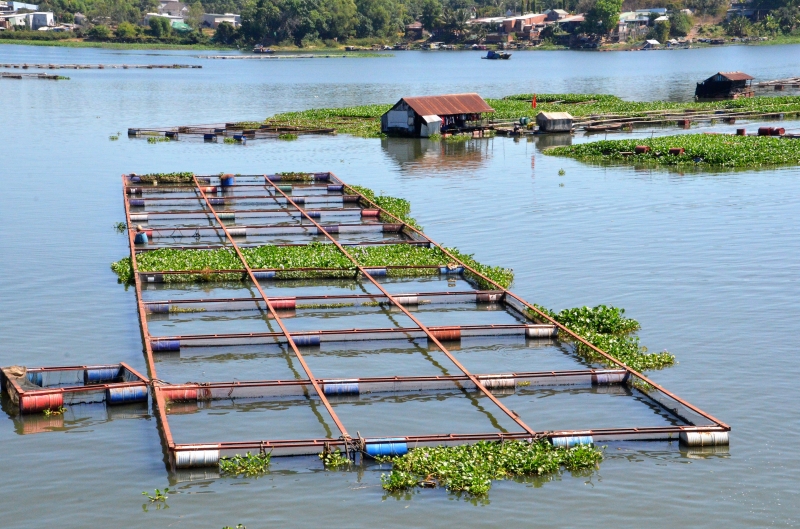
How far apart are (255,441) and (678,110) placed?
63920 mm

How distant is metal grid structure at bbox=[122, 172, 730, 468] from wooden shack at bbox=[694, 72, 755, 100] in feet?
180

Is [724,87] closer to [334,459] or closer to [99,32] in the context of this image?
[334,459]

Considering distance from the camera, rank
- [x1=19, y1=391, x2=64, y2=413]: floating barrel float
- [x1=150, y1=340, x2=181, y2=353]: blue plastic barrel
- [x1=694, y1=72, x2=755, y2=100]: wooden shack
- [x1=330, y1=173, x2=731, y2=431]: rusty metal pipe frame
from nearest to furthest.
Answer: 1. [x1=330, y1=173, x2=731, y2=431]: rusty metal pipe frame
2. [x1=19, y1=391, x2=64, y2=413]: floating barrel float
3. [x1=150, y1=340, x2=181, y2=353]: blue plastic barrel
4. [x1=694, y1=72, x2=755, y2=100]: wooden shack

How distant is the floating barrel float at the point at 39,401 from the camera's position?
1892cm

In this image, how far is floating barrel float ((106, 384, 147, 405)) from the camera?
1933 centimetres

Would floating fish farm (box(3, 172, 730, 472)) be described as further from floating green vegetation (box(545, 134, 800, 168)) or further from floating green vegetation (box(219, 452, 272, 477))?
floating green vegetation (box(545, 134, 800, 168))

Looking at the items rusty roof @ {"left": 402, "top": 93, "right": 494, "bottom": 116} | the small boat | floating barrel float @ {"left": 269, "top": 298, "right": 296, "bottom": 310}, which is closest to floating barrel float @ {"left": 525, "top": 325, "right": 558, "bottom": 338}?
floating barrel float @ {"left": 269, "top": 298, "right": 296, "bottom": 310}

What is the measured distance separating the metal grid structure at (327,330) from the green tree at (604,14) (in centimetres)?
15949

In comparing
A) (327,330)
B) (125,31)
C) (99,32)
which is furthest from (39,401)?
(99,32)

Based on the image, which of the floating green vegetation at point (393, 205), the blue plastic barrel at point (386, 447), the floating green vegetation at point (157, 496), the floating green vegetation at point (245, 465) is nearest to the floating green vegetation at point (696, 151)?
the floating green vegetation at point (393, 205)

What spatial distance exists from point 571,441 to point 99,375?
9.88m

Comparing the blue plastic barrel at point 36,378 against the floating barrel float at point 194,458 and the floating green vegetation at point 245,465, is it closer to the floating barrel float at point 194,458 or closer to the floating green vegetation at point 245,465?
the floating barrel float at point 194,458

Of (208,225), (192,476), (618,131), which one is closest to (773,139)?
(618,131)

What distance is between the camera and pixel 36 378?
2022 cm
